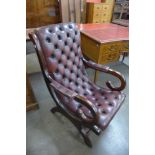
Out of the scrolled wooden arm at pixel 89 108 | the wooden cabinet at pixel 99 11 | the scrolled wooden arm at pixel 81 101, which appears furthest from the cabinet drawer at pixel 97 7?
the scrolled wooden arm at pixel 89 108

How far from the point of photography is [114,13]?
15.4 ft

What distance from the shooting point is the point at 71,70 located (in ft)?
5.32

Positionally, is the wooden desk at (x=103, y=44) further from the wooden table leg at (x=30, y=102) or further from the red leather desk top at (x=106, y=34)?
the wooden table leg at (x=30, y=102)

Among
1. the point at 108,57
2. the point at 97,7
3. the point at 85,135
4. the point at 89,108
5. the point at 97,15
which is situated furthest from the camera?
the point at 97,15

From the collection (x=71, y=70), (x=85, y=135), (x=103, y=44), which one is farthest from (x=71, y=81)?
(x=103, y=44)

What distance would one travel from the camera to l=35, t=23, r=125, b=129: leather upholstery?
1.38 meters

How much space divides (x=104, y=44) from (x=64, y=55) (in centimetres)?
63

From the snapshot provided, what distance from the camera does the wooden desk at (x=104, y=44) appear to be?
1974 millimetres

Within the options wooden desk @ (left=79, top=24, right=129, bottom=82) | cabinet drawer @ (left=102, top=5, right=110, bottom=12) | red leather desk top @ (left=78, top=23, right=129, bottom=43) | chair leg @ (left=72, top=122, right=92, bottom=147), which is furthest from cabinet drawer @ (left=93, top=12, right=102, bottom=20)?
chair leg @ (left=72, top=122, right=92, bottom=147)

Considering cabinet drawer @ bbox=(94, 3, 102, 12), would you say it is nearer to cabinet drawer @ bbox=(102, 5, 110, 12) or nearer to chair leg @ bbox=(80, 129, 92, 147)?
cabinet drawer @ bbox=(102, 5, 110, 12)

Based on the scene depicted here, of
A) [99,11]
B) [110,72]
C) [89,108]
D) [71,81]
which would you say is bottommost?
[89,108]

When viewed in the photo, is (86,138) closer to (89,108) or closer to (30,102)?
(89,108)
